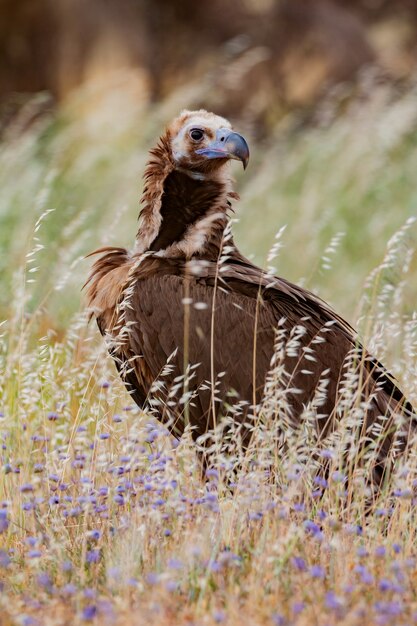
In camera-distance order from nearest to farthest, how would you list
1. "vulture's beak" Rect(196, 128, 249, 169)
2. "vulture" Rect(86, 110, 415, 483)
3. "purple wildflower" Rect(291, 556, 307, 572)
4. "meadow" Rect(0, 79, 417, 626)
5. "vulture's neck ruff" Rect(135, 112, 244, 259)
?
"meadow" Rect(0, 79, 417, 626)
"purple wildflower" Rect(291, 556, 307, 572)
"vulture" Rect(86, 110, 415, 483)
"vulture's neck ruff" Rect(135, 112, 244, 259)
"vulture's beak" Rect(196, 128, 249, 169)

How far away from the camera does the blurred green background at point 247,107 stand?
8.46 metres

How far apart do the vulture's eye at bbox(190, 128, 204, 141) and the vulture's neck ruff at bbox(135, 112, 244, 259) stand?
0.07 m

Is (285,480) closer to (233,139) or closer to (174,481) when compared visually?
(174,481)

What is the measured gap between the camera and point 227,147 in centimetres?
459

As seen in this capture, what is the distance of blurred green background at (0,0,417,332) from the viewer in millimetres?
8461

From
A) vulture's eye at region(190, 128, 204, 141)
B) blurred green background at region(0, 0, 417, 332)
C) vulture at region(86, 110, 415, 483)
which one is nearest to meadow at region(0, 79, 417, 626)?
vulture at region(86, 110, 415, 483)

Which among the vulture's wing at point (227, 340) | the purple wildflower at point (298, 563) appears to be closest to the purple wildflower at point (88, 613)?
the purple wildflower at point (298, 563)

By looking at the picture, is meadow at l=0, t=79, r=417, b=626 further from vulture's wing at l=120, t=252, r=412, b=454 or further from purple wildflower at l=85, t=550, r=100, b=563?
vulture's wing at l=120, t=252, r=412, b=454

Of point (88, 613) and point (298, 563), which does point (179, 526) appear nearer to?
point (298, 563)

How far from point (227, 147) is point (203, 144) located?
0.11 meters

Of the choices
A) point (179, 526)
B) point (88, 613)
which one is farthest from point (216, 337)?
point (88, 613)

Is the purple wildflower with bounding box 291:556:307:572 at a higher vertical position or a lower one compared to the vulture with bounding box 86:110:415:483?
lower

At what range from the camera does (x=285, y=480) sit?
11.4ft

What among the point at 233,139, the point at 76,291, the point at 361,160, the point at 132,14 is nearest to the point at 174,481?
the point at 233,139
